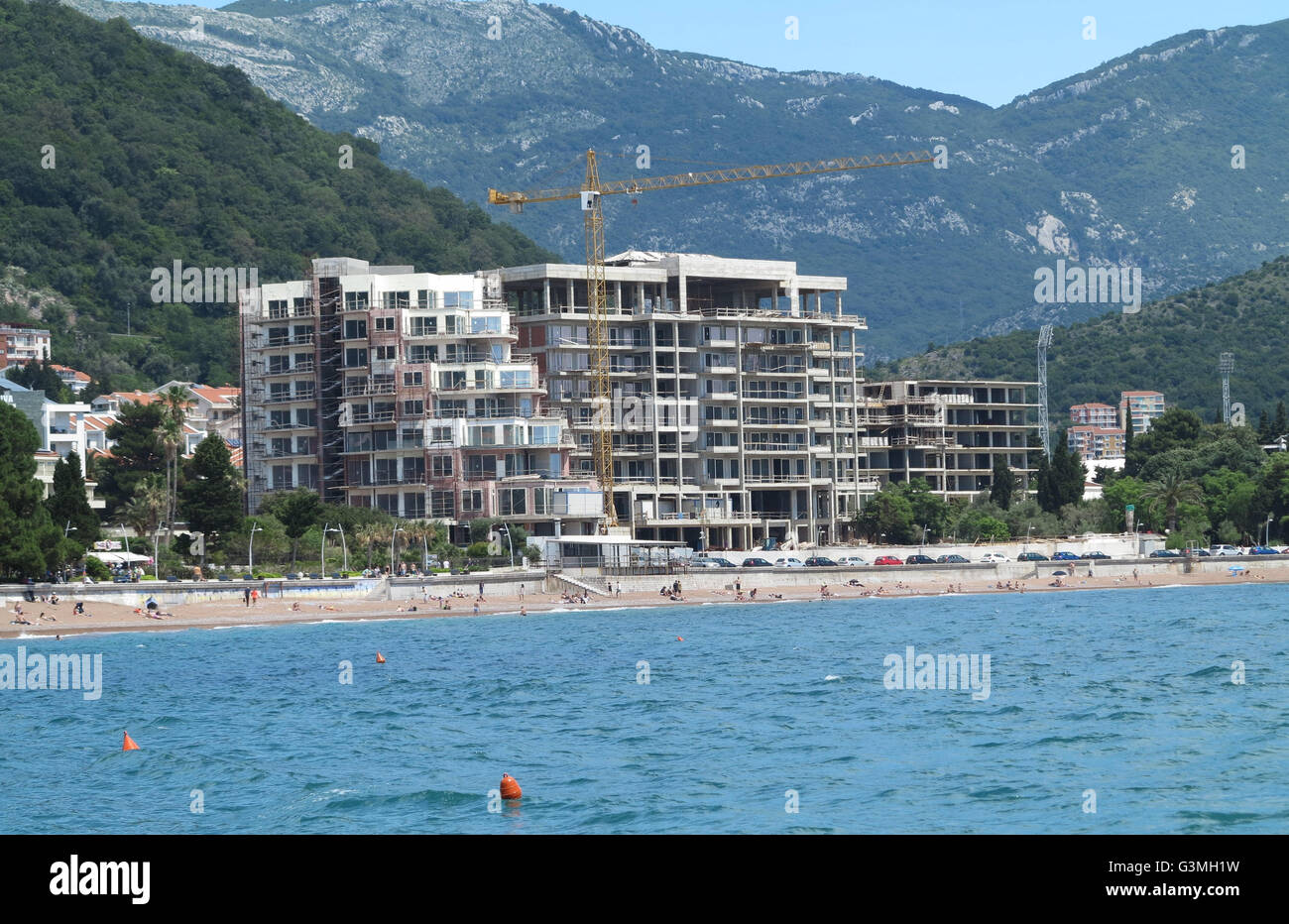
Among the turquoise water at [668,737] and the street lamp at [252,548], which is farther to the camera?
the street lamp at [252,548]

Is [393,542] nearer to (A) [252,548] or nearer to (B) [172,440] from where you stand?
(A) [252,548]

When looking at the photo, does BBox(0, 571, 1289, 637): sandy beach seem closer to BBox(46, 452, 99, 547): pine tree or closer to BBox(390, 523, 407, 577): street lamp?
BBox(390, 523, 407, 577): street lamp

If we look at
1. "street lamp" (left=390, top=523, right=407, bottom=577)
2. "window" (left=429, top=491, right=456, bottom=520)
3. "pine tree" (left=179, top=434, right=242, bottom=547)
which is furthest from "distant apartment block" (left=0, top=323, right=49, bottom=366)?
"pine tree" (left=179, top=434, right=242, bottom=547)

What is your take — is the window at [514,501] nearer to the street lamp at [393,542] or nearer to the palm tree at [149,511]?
the street lamp at [393,542]

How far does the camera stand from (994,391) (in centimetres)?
19150

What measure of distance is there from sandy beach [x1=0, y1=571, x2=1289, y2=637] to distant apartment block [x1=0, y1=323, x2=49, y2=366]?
10241 cm

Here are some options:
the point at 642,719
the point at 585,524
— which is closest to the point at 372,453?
the point at 585,524

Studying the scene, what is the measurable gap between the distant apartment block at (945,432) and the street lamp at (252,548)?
7673 centimetres

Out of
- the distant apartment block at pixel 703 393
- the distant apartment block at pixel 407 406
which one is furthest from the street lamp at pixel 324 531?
the distant apartment block at pixel 703 393

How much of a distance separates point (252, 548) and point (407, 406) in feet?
80.0

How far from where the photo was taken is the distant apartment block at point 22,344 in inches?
7574

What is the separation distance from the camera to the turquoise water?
33.2 meters
